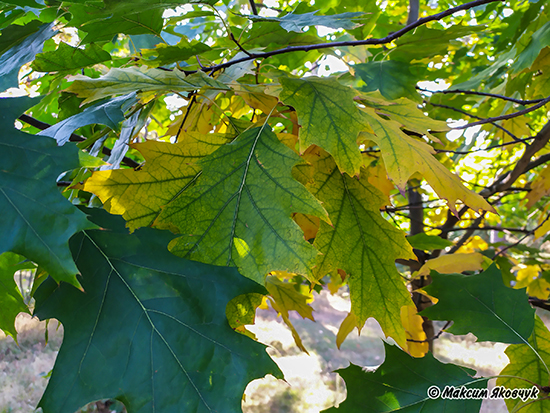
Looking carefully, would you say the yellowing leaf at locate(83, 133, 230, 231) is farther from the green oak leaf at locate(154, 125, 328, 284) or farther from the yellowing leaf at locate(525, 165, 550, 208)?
the yellowing leaf at locate(525, 165, 550, 208)

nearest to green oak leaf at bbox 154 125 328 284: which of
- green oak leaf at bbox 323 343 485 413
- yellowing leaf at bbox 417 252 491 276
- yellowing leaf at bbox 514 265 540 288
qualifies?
green oak leaf at bbox 323 343 485 413

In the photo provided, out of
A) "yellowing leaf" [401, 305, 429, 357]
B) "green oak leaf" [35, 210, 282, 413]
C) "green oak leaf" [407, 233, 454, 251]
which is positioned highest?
"green oak leaf" [35, 210, 282, 413]

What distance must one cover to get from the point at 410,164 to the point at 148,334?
0.40 meters

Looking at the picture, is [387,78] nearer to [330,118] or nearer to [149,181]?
[330,118]

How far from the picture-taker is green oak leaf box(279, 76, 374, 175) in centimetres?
45

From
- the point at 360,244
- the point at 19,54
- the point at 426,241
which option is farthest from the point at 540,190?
the point at 19,54

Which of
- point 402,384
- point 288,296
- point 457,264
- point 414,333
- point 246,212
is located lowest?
point 414,333

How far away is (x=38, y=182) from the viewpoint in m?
0.33

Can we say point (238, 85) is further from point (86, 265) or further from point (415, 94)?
point (415, 94)


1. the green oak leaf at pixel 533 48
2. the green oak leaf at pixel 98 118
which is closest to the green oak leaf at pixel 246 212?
the green oak leaf at pixel 98 118

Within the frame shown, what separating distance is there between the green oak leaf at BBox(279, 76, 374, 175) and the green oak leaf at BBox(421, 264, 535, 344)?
0.31 m

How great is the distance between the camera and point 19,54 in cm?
55

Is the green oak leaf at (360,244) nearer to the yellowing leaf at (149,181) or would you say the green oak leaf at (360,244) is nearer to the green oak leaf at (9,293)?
the yellowing leaf at (149,181)

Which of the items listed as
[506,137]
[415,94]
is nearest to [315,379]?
[506,137]
